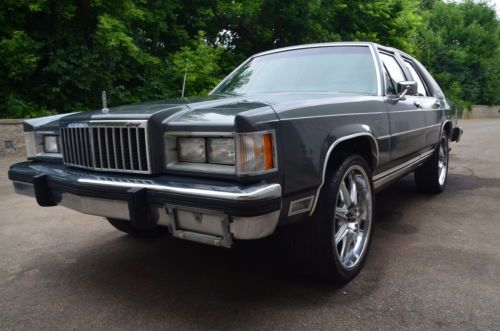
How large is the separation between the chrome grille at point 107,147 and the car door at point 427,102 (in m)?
2.72

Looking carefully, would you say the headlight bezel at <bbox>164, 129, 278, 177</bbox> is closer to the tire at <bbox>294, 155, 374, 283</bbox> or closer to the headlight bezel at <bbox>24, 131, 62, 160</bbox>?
the tire at <bbox>294, 155, 374, 283</bbox>

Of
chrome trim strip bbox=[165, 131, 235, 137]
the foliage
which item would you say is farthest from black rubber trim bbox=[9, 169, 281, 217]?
the foliage

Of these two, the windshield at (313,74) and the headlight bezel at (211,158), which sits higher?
the windshield at (313,74)

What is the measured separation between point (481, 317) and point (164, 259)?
209 cm

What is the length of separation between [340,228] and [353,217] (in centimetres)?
18

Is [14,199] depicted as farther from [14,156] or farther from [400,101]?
[400,101]

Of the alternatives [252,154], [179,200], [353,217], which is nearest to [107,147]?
[179,200]

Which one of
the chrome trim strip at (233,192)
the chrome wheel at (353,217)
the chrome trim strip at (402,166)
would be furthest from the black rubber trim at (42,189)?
the chrome trim strip at (402,166)

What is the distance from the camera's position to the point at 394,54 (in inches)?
162

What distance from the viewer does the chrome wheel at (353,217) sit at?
2680mm

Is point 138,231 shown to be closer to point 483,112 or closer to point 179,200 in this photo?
point 179,200

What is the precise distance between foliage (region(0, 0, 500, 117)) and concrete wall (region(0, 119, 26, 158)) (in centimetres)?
59

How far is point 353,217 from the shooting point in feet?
9.27

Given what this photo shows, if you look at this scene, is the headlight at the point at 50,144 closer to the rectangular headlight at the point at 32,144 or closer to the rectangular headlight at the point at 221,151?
the rectangular headlight at the point at 32,144
